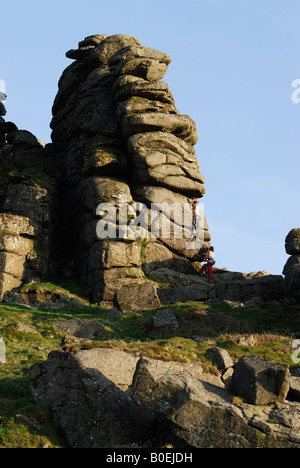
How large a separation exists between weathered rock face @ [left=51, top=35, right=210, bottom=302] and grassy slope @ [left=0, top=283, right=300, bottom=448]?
23.6 ft

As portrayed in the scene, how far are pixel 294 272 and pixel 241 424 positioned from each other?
2511 cm

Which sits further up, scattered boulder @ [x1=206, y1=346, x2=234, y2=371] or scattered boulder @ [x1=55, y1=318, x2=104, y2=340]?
scattered boulder @ [x1=55, y1=318, x2=104, y2=340]

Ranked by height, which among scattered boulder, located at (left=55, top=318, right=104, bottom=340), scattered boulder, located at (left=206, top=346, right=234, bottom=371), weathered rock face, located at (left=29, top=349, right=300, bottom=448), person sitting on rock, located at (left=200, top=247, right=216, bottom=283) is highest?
person sitting on rock, located at (left=200, top=247, right=216, bottom=283)

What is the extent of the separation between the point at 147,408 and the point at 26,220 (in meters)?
35.5

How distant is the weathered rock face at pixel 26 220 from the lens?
45031 millimetres

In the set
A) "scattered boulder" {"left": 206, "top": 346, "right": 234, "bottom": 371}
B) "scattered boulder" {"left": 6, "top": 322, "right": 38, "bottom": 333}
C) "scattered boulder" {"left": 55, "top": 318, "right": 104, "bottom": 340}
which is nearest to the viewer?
"scattered boulder" {"left": 206, "top": 346, "right": 234, "bottom": 371}

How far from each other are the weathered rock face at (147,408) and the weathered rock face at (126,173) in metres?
24.7

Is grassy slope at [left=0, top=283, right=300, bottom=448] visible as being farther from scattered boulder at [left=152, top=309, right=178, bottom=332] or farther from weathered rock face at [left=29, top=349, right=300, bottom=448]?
weathered rock face at [left=29, top=349, right=300, bottom=448]

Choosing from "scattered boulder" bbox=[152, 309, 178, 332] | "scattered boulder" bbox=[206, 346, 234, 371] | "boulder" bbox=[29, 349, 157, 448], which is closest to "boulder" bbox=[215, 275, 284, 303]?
"scattered boulder" bbox=[152, 309, 178, 332]

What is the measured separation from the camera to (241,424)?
48.6 feet

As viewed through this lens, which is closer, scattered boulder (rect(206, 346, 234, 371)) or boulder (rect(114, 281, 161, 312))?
scattered boulder (rect(206, 346, 234, 371))

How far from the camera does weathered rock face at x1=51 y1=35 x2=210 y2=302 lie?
46531mm

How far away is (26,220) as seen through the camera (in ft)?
158

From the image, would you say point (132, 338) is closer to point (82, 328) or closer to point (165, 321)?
point (82, 328)
